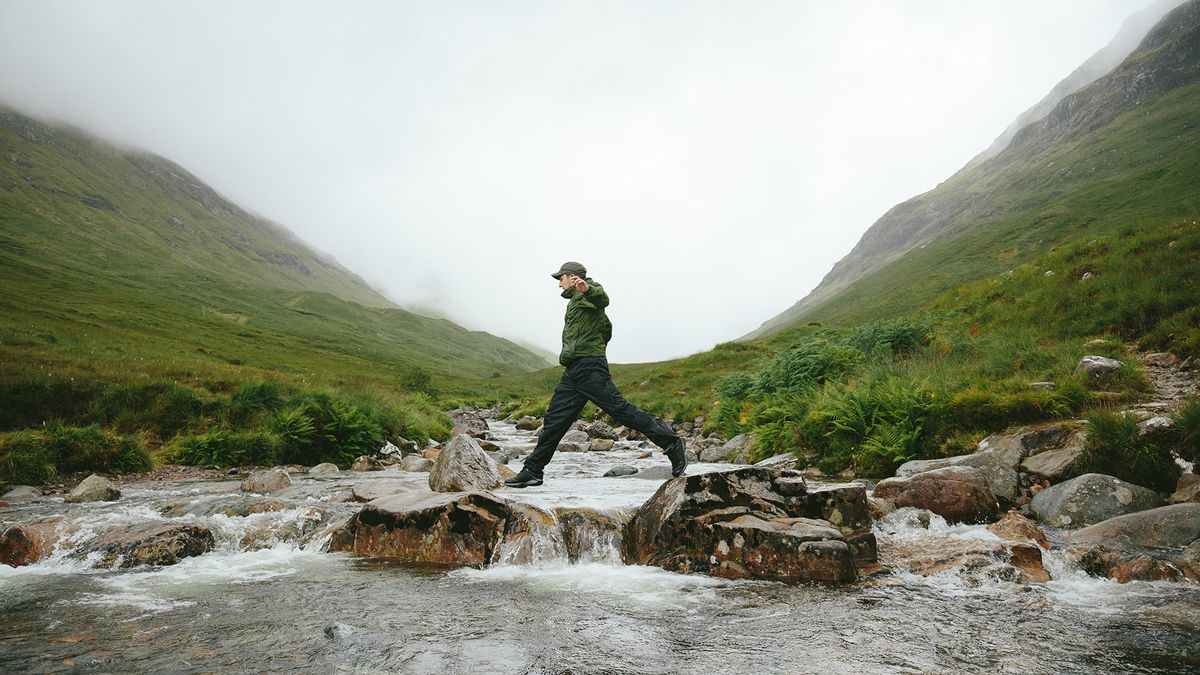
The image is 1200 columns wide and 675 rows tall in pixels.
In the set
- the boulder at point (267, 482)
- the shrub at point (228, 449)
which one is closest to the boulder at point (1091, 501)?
the boulder at point (267, 482)

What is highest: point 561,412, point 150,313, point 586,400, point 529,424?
point 150,313

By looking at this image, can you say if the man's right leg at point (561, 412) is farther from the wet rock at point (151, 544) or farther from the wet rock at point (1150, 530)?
the wet rock at point (1150, 530)

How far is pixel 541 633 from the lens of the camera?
434 cm

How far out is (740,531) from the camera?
6.15 m

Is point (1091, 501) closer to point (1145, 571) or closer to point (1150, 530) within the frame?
point (1150, 530)

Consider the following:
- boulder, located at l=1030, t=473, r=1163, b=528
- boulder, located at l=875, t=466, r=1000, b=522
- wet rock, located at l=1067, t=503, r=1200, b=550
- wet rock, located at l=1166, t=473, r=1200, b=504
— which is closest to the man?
boulder, located at l=875, t=466, r=1000, b=522

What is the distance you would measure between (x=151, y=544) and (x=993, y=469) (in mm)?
11154

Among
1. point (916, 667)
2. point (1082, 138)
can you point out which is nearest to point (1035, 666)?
point (916, 667)

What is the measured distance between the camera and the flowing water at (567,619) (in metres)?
3.68

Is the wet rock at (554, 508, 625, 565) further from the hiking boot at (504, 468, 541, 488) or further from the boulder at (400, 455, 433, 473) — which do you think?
the boulder at (400, 455, 433, 473)

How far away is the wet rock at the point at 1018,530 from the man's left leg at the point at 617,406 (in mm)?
4117

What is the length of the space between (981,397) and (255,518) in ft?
40.4

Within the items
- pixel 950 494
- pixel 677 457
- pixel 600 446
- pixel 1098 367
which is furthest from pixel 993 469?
pixel 600 446

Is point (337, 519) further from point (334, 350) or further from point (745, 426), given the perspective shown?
point (334, 350)
